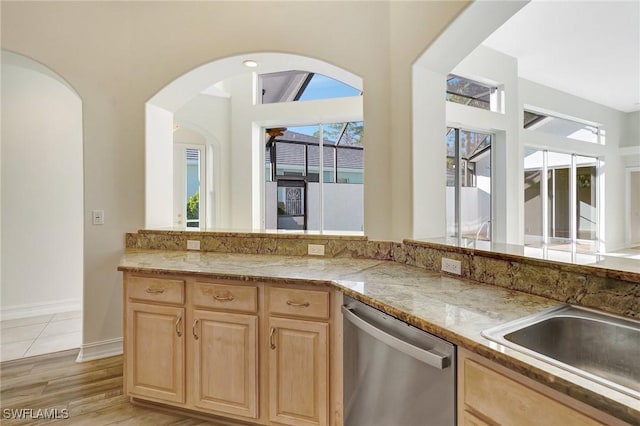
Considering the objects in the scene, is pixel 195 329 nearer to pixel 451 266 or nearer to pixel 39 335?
pixel 451 266

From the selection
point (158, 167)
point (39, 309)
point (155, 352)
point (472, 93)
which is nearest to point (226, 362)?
point (155, 352)

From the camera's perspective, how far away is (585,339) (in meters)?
1.10

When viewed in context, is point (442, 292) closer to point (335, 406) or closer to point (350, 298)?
point (350, 298)

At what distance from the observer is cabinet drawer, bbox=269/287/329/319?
5.42 ft

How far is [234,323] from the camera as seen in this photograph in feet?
5.92

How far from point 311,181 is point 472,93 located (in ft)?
8.59

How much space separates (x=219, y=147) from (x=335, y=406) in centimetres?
429

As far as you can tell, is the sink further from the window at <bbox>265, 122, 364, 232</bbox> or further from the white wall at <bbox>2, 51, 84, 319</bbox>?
the white wall at <bbox>2, 51, 84, 319</bbox>

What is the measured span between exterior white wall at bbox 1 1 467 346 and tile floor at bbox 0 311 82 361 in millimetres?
528

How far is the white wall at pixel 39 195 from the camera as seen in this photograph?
3523mm

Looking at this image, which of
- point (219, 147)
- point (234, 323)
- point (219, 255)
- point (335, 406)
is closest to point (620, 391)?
point (335, 406)

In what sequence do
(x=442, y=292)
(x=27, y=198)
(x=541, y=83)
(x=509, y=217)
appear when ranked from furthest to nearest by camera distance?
1. (x=541, y=83)
2. (x=509, y=217)
3. (x=27, y=198)
4. (x=442, y=292)

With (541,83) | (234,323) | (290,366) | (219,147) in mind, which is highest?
(541,83)

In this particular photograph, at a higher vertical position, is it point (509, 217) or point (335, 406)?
point (509, 217)
